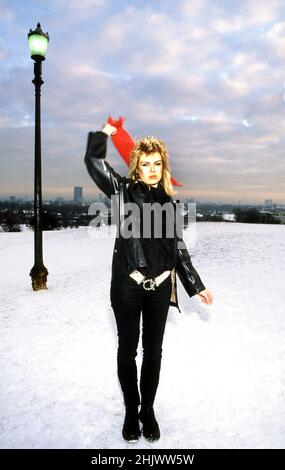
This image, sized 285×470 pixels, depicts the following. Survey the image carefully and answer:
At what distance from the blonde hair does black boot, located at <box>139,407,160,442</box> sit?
5.39ft

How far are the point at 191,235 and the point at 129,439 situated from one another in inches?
515

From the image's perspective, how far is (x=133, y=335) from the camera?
2457mm

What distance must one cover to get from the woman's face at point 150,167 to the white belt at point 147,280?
63 centimetres

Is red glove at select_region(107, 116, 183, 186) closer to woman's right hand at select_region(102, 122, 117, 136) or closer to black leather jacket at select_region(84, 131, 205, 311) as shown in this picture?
woman's right hand at select_region(102, 122, 117, 136)

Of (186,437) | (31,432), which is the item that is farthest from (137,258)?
(31,432)

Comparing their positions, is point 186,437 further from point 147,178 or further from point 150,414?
point 147,178

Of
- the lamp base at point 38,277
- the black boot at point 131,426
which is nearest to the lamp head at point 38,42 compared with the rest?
the lamp base at point 38,277

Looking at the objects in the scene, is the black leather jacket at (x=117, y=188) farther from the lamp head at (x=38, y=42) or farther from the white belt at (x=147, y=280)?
the lamp head at (x=38, y=42)

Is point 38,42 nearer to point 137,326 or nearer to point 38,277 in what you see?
point 38,277

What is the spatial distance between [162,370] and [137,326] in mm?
1417

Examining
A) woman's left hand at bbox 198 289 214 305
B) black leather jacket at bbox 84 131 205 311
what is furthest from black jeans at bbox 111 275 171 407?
woman's left hand at bbox 198 289 214 305

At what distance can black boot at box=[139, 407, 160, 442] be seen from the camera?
8.36 feet

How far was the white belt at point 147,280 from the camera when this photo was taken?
2.35 metres

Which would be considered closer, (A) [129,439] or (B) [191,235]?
(A) [129,439]
